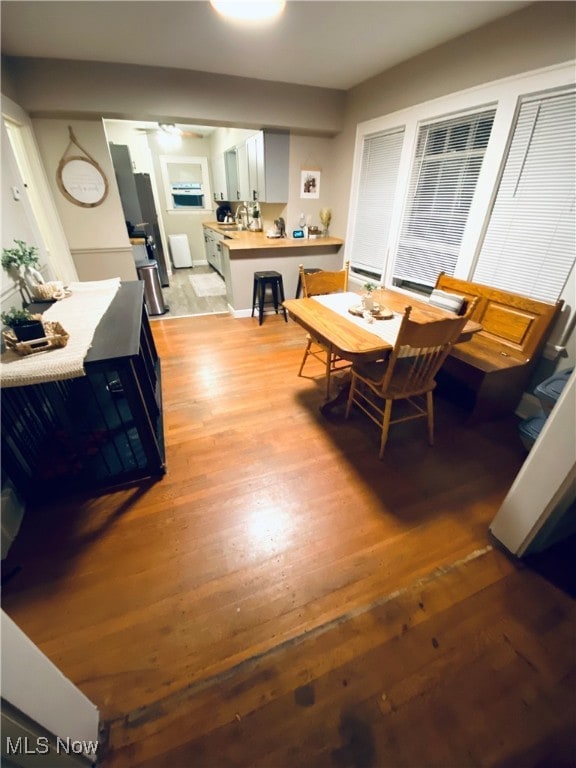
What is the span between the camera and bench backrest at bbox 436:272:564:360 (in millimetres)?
2107

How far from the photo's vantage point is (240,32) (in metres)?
2.30

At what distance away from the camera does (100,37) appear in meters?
2.35

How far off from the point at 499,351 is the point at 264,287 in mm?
2720

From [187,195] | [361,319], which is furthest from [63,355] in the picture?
[187,195]

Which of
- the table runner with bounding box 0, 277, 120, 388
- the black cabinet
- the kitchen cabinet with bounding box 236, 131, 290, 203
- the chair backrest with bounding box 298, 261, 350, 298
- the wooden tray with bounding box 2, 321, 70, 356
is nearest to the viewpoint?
the table runner with bounding box 0, 277, 120, 388

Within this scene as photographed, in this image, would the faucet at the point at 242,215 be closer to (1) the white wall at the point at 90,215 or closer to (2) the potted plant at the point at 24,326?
(1) the white wall at the point at 90,215

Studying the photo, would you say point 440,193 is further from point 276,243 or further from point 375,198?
point 276,243

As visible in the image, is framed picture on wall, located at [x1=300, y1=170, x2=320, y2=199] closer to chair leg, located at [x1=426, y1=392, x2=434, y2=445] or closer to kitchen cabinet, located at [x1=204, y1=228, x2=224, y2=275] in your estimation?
kitchen cabinet, located at [x1=204, y1=228, x2=224, y2=275]

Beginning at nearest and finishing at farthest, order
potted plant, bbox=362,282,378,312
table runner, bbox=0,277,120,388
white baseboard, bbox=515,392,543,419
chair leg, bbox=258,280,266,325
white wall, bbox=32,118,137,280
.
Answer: table runner, bbox=0,277,120,388 < potted plant, bbox=362,282,378,312 < white baseboard, bbox=515,392,543,419 < white wall, bbox=32,118,137,280 < chair leg, bbox=258,280,266,325

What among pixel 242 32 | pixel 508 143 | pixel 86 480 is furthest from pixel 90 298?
pixel 508 143

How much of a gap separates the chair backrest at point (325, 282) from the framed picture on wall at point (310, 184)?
87.0 inches

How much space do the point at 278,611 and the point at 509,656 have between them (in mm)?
880

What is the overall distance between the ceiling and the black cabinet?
70.9 inches

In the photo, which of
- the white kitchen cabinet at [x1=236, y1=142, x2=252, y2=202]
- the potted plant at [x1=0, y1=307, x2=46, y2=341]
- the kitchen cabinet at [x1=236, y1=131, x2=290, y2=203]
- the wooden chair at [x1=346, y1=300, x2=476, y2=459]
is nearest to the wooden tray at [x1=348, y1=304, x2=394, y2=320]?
the wooden chair at [x1=346, y1=300, x2=476, y2=459]
